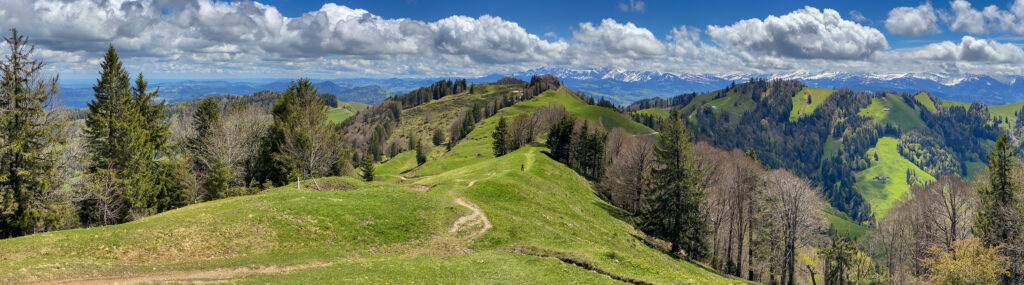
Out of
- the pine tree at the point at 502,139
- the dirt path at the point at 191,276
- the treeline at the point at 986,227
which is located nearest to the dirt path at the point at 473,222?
the dirt path at the point at 191,276

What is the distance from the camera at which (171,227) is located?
30281 mm

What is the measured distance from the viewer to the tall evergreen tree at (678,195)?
5119 centimetres

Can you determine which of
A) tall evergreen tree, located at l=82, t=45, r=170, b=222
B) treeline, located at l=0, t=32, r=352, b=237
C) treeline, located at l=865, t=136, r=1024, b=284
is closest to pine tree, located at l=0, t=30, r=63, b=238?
treeline, located at l=0, t=32, r=352, b=237

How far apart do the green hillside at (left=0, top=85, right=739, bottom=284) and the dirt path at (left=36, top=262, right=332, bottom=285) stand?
0.34 feet

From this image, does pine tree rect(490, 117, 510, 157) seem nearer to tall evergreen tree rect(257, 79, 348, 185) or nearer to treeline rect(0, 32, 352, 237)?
treeline rect(0, 32, 352, 237)

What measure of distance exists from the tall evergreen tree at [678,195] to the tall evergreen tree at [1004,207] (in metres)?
28.8

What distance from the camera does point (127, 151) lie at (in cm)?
4778

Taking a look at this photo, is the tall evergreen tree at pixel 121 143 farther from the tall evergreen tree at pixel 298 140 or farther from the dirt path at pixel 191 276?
the dirt path at pixel 191 276

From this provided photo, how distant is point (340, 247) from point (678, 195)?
39402 millimetres

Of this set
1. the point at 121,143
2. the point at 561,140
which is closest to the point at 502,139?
the point at 561,140

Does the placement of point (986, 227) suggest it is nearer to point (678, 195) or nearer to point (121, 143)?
point (678, 195)

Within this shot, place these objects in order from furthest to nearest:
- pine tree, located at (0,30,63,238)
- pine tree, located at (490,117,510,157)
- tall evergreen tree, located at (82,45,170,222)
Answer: pine tree, located at (490,117,510,157) < tall evergreen tree, located at (82,45,170,222) < pine tree, located at (0,30,63,238)

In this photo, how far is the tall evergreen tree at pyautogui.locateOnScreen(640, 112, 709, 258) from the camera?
168ft

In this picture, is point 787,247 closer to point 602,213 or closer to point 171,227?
point 602,213
